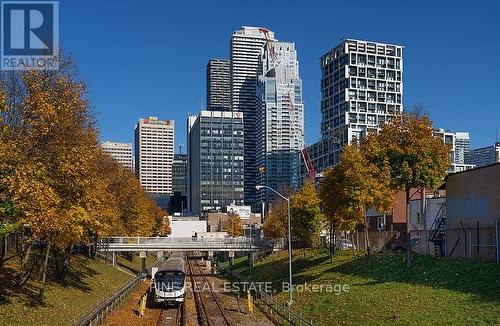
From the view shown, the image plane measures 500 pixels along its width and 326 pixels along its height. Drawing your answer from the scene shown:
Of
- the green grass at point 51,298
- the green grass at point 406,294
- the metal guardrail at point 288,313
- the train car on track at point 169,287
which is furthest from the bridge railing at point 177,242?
the metal guardrail at point 288,313

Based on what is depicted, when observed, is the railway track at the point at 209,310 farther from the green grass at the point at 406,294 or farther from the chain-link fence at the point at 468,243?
the chain-link fence at the point at 468,243

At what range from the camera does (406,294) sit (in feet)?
115

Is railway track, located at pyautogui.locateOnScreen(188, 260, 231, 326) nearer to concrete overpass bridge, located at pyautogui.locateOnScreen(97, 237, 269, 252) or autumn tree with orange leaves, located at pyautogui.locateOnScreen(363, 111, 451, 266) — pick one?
autumn tree with orange leaves, located at pyautogui.locateOnScreen(363, 111, 451, 266)

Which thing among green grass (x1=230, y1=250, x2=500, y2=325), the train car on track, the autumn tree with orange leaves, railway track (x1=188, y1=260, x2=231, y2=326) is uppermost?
the autumn tree with orange leaves

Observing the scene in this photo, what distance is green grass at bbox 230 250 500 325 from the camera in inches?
1150

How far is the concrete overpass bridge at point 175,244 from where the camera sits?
80.0 meters

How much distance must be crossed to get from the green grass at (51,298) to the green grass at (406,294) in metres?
15.0

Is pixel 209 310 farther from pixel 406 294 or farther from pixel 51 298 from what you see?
pixel 406 294

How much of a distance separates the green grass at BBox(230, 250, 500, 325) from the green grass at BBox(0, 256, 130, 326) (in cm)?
1502

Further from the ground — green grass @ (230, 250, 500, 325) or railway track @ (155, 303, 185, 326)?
green grass @ (230, 250, 500, 325)

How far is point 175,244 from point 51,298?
157 feet

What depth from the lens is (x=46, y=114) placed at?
1171 inches

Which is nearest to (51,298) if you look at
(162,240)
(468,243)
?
(468,243)

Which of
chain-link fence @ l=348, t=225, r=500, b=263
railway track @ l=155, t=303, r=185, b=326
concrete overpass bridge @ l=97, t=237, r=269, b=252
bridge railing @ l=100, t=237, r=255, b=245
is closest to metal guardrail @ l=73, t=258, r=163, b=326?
railway track @ l=155, t=303, r=185, b=326
